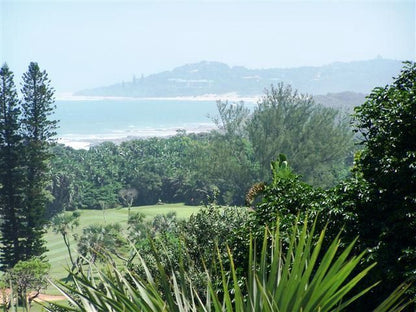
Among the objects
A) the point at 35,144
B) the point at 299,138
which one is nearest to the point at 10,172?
the point at 35,144

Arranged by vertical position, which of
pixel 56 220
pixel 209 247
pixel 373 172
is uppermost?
pixel 373 172

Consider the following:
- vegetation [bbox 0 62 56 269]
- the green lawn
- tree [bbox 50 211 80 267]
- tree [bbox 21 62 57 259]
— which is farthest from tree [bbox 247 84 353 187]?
vegetation [bbox 0 62 56 269]

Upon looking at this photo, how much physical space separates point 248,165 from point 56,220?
62.5 ft

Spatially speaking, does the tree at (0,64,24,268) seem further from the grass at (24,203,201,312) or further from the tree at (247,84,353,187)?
the tree at (247,84,353,187)

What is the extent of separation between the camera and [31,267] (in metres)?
35.0

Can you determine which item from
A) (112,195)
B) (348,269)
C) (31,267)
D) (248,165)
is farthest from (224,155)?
(348,269)

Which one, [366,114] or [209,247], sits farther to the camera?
[209,247]

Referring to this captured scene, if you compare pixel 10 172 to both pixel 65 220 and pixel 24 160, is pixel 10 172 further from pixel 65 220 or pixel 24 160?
pixel 65 220

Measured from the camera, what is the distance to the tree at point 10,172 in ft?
138

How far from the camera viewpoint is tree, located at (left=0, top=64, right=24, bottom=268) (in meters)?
42.1

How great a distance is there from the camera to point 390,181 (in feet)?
34.6

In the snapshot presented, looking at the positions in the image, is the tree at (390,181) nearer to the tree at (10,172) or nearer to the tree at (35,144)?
the tree at (35,144)

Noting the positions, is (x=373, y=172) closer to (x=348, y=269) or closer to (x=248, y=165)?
Result: (x=348, y=269)

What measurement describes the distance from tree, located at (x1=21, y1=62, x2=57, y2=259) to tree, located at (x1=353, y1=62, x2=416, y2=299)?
32778mm
